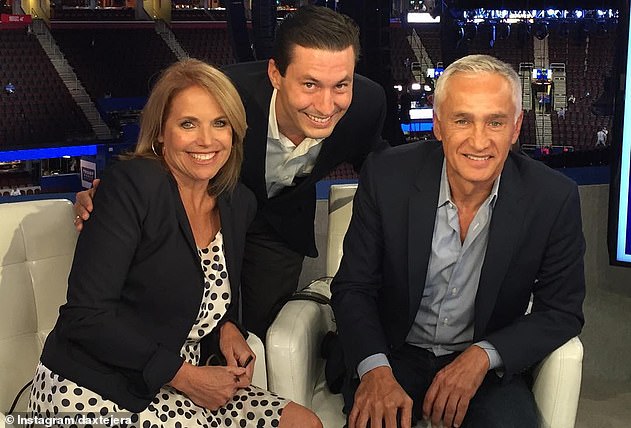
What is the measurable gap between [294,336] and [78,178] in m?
2.40

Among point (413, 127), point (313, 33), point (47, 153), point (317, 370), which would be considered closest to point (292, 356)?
point (317, 370)

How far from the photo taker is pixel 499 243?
192 cm

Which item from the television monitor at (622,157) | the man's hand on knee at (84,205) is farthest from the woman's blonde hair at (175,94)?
the television monitor at (622,157)

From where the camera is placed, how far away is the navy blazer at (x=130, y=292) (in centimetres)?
169

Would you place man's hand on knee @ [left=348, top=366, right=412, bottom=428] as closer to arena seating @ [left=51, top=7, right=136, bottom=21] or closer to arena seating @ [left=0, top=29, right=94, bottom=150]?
arena seating @ [left=0, top=29, right=94, bottom=150]

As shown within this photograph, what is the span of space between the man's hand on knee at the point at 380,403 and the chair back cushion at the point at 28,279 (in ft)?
2.96

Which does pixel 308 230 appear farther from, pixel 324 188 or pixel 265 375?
pixel 324 188

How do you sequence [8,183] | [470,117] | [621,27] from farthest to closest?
[8,183] < [621,27] < [470,117]

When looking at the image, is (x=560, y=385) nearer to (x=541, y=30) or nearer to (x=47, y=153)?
(x=541, y=30)

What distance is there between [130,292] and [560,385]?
3.48ft

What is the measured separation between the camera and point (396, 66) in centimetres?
403

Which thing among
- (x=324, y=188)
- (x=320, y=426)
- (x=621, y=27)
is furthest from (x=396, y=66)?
(x=320, y=426)

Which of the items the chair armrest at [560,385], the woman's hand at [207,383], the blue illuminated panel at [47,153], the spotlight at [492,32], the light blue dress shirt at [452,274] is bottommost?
the chair armrest at [560,385]

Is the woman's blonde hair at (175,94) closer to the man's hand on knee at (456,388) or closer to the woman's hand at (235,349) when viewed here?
the woman's hand at (235,349)
